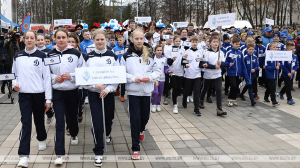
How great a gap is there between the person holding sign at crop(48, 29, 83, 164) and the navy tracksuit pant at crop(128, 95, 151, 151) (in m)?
0.98

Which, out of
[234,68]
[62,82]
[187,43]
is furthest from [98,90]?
[234,68]

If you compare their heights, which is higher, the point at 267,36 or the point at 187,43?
the point at 267,36

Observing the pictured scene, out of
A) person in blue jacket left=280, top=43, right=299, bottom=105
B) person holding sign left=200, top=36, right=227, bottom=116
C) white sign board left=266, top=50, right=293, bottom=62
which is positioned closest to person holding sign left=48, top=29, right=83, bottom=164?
person holding sign left=200, top=36, right=227, bottom=116

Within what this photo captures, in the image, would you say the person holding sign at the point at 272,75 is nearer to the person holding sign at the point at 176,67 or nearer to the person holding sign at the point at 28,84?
the person holding sign at the point at 176,67

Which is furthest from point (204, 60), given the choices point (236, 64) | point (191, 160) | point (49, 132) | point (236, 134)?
point (49, 132)

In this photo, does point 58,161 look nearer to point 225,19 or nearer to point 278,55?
point 225,19

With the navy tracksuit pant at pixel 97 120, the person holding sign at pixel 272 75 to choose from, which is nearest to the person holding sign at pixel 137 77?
the navy tracksuit pant at pixel 97 120

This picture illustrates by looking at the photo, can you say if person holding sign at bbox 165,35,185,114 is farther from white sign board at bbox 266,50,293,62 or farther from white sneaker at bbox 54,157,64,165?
white sneaker at bbox 54,157,64,165

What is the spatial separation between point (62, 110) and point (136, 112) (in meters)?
1.20

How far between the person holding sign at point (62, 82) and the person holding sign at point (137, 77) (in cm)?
86

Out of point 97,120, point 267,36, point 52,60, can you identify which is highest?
point 267,36

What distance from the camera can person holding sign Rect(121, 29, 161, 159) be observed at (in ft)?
14.9

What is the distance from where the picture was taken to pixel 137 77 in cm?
449

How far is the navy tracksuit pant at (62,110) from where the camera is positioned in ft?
14.3
